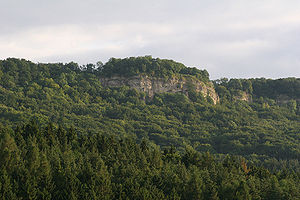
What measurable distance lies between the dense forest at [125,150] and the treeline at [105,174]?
0.53 ft

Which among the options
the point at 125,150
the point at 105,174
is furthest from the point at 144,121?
the point at 105,174

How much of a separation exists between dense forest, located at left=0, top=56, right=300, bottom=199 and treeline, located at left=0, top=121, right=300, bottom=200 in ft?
0.53

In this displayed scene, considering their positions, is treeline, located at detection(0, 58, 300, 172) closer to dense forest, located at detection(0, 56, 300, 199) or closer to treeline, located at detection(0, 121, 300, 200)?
dense forest, located at detection(0, 56, 300, 199)

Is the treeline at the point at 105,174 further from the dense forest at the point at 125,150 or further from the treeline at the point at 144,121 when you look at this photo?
the treeline at the point at 144,121

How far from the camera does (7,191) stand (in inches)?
2440

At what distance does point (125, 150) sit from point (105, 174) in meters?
23.4

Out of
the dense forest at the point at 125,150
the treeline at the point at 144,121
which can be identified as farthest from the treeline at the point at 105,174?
the treeline at the point at 144,121

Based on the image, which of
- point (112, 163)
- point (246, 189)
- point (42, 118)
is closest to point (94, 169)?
point (112, 163)

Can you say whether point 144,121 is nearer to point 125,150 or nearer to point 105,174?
point 125,150

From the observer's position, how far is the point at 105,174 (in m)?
74.2

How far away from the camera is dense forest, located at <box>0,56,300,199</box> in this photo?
70.1 metres

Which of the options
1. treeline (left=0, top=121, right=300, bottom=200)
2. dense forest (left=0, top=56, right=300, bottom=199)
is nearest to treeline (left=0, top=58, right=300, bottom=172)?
dense forest (left=0, top=56, right=300, bottom=199)

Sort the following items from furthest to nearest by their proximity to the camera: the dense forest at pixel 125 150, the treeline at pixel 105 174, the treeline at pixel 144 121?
the treeline at pixel 144 121 → the dense forest at pixel 125 150 → the treeline at pixel 105 174

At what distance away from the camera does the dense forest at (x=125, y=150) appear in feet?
230
